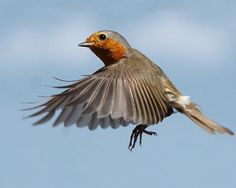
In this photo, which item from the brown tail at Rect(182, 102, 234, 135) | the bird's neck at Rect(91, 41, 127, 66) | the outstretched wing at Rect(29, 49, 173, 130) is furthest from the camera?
the bird's neck at Rect(91, 41, 127, 66)

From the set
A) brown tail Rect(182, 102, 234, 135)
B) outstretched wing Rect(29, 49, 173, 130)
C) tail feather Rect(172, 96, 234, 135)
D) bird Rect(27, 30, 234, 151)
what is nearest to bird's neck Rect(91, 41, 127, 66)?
bird Rect(27, 30, 234, 151)

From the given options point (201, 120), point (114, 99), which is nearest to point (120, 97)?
point (114, 99)

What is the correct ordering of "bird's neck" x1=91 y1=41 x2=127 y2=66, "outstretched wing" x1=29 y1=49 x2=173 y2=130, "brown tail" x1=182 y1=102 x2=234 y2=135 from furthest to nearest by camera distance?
"bird's neck" x1=91 y1=41 x2=127 y2=66 < "brown tail" x1=182 y1=102 x2=234 y2=135 < "outstretched wing" x1=29 y1=49 x2=173 y2=130

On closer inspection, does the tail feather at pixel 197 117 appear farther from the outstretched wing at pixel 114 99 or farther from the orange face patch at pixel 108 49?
the orange face patch at pixel 108 49

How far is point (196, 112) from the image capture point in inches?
316

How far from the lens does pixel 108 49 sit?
8328 mm

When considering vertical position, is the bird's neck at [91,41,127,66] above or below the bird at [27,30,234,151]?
above

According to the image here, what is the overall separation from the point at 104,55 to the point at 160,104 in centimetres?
158

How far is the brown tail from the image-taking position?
7.40 m

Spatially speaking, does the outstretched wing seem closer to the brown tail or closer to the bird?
the bird

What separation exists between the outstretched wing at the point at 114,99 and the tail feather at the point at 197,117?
30 cm

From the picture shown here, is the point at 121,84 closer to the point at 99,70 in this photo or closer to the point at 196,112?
the point at 99,70

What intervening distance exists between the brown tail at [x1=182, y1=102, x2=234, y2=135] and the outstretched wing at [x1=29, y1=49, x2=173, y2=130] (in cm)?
44

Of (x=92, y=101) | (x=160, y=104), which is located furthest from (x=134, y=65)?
(x=92, y=101)
